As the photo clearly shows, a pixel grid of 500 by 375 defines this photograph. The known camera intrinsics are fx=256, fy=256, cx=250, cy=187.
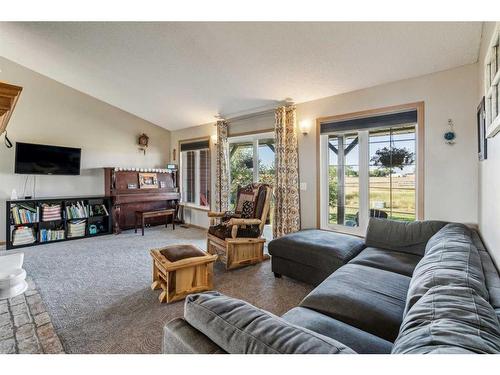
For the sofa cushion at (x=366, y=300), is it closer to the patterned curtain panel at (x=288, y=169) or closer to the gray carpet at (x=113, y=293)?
the gray carpet at (x=113, y=293)

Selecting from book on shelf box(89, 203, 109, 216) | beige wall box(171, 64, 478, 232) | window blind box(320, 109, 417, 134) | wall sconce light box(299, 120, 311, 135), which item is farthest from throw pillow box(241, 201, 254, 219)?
book on shelf box(89, 203, 109, 216)

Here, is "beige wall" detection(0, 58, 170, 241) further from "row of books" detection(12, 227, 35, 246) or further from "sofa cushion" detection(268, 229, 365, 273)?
"sofa cushion" detection(268, 229, 365, 273)

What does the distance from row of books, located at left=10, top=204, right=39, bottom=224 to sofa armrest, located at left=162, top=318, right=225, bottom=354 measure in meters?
4.88

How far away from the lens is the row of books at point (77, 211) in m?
4.80

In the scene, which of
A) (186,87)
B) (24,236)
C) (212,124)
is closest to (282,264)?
(186,87)

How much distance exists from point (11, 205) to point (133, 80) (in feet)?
9.61

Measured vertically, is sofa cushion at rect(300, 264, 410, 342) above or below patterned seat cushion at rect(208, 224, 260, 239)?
below

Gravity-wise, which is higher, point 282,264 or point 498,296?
point 498,296

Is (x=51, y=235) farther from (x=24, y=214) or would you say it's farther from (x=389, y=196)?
(x=389, y=196)

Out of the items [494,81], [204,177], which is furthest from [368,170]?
[204,177]

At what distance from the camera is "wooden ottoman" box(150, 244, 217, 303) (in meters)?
2.44

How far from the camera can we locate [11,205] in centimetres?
430

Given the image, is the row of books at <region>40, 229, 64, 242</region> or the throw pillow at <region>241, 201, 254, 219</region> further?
the row of books at <region>40, 229, 64, 242</region>
